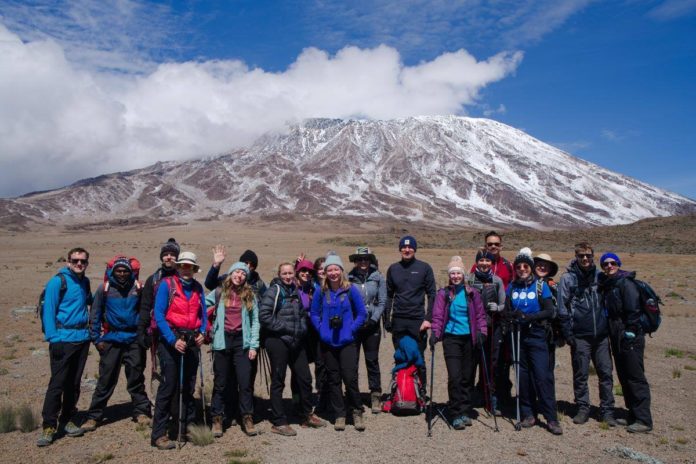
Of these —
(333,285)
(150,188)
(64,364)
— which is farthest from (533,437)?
(150,188)

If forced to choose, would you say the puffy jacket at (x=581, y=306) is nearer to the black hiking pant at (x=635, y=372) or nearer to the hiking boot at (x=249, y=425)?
the black hiking pant at (x=635, y=372)

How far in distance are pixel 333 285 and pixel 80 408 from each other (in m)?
4.50

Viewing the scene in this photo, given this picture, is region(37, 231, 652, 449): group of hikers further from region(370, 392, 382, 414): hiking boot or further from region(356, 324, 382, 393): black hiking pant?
region(370, 392, 382, 414): hiking boot

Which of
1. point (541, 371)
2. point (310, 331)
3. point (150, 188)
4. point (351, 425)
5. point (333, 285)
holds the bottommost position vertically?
point (351, 425)

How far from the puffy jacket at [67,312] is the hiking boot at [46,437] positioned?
1072mm

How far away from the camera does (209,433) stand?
6.34 m

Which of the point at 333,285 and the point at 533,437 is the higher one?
the point at 333,285

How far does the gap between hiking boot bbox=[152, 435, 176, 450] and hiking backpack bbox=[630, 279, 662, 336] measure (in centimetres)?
608

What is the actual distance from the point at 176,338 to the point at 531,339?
15.2 feet

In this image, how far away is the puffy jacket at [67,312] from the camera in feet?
20.5

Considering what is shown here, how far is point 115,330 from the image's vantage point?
22.2 ft

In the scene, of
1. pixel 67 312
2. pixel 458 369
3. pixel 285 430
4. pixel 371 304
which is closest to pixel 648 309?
pixel 458 369

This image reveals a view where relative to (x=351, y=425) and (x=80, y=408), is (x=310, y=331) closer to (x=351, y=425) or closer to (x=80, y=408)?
(x=351, y=425)

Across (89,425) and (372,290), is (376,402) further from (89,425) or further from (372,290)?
(89,425)
